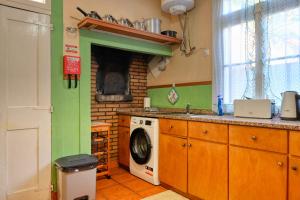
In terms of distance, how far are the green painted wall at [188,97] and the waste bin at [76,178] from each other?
1.59 metres

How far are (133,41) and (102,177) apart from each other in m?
1.95

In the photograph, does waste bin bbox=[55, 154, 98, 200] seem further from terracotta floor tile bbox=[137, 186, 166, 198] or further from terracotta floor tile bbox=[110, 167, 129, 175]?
terracotta floor tile bbox=[110, 167, 129, 175]

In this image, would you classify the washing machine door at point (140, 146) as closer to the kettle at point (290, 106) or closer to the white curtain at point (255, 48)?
the white curtain at point (255, 48)

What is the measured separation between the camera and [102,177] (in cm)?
300

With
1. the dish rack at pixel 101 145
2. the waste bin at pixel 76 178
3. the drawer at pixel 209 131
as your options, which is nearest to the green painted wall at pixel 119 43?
the dish rack at pixel 101 145

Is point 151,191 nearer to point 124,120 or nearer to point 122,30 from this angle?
point 124,120

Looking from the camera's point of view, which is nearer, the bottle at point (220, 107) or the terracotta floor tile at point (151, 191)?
the terracotta floor tile at point (151, 191)

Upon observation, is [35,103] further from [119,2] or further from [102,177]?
[119,2]

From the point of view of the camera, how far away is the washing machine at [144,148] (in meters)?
2.71

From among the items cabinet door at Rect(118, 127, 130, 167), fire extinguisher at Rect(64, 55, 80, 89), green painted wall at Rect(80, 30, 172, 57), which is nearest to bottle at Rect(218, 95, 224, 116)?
green painted wall at Rect(80, 30, 172, 57)

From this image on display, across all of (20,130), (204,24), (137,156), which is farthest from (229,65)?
(20,130)

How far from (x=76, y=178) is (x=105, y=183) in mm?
757

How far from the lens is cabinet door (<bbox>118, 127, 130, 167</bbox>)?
3235 millimetres

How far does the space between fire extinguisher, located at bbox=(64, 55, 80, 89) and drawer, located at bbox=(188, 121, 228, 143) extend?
1.41 metres
